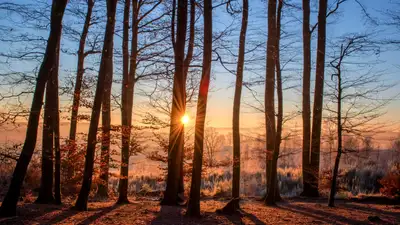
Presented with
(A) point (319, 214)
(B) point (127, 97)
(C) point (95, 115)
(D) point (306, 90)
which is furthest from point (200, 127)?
(D) point (306, 90)

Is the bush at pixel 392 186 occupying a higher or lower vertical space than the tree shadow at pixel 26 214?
higher

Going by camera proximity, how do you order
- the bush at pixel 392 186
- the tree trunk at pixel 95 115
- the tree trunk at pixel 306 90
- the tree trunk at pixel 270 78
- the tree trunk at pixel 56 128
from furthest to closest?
the tree trunk at pixel 306 90 < the bush at pixel 392 186 < the tree trunk at pixel 270 78 < the tree trunk at pixel 56 128 < the tree trunk at pixel 95 115

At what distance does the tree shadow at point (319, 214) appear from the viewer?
28.9 feet

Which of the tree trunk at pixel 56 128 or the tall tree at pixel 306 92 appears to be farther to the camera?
the tall tree at pixel 306 92

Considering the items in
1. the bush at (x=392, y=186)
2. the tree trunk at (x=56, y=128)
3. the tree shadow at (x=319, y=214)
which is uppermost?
the tree trunk at (x=56, y=128)

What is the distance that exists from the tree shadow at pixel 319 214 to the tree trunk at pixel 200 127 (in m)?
3.16

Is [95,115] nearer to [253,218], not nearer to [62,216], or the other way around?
[62,216]

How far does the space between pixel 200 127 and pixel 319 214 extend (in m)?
4.12

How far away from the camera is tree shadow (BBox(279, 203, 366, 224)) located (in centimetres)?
880

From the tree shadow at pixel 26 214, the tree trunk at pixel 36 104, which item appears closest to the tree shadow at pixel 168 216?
the tree shadow at pixel 26 214

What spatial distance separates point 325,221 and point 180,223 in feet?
11.6

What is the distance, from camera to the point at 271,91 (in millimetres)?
12195

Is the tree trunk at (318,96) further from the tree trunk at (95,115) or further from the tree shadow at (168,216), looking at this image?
the tree trunk at (95,115)

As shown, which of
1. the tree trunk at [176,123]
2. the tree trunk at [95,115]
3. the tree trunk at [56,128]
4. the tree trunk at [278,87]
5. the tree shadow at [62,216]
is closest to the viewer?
the tree shadow at [62,216]
